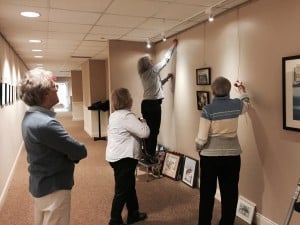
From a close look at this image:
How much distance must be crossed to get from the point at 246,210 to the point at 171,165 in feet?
5.17

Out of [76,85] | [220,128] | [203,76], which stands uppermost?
[76,85]

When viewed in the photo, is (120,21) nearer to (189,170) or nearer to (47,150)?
(189,170)

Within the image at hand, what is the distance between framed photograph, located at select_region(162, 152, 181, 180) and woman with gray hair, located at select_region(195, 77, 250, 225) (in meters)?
1.59

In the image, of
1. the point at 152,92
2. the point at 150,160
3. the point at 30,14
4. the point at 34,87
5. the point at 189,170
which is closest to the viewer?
the point at 34,87

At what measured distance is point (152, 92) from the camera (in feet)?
13.8

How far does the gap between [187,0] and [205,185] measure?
1.84m

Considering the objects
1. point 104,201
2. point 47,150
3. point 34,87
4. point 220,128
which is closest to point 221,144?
point 220,128

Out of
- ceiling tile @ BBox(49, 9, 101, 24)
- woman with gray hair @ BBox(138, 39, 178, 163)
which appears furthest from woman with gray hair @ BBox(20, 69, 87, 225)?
woman with gray hair @ BBox(138, 39, 178, 163)

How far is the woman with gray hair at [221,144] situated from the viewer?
2.51m

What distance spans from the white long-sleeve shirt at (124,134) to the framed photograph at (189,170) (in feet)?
5.03

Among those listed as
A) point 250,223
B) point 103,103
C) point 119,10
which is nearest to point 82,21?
point 119,10

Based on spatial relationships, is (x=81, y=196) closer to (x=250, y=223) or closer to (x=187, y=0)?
(x=250, y=223)

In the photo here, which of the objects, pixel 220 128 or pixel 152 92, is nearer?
pixel 220 128

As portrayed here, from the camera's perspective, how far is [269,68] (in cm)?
262
